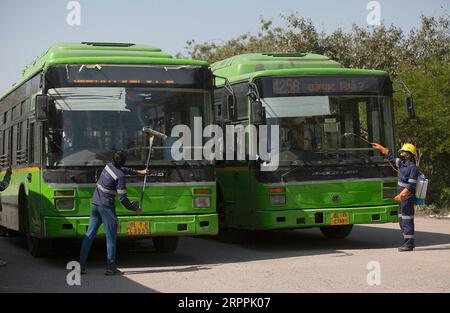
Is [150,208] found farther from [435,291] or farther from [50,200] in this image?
[435,291]

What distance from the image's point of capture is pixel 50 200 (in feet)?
42.8

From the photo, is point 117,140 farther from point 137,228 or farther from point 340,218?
point 340,218

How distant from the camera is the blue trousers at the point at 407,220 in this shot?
14.8m

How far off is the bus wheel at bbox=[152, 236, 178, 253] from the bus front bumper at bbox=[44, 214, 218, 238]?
1.85 metres

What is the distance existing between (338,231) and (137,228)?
18.8 feet

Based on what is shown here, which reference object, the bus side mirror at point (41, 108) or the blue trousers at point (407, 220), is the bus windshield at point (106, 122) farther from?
the blue trousers at point (407, 220)

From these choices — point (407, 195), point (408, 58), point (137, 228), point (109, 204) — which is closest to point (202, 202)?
point (137, 228)

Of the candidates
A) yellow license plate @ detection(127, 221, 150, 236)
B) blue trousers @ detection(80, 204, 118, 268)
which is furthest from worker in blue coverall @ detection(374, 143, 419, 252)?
blue trousers @ detection(80, 204, 118, 268)

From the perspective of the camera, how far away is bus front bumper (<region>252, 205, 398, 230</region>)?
15195 mm

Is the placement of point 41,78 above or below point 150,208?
above

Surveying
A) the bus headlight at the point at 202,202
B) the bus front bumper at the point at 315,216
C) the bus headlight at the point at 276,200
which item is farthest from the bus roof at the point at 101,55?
the bus front bumper at the point at 315,216
